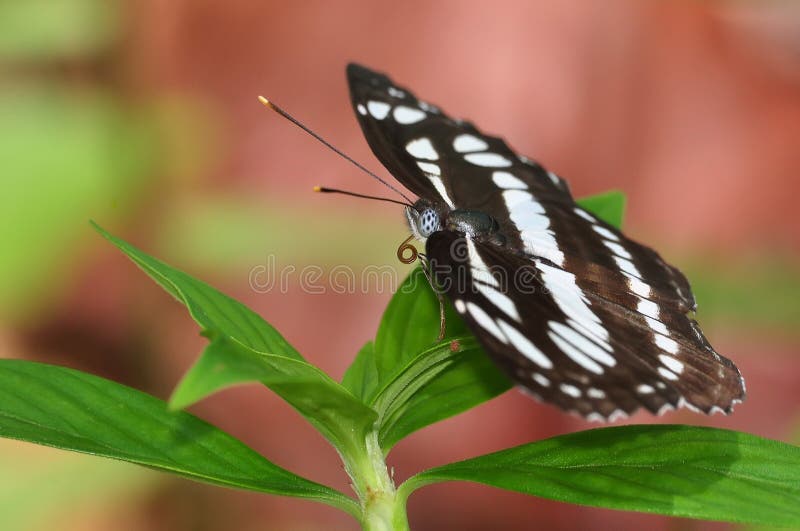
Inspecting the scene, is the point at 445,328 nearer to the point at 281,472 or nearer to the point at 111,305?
the point at 281,472

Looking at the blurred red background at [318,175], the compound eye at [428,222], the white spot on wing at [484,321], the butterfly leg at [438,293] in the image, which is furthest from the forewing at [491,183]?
the blurred red background at [318,175]

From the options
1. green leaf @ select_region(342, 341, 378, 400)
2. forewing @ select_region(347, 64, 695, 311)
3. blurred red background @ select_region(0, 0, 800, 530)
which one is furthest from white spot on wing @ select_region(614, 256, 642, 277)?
blurred red background @ select_region(0, 0, 800, 530)

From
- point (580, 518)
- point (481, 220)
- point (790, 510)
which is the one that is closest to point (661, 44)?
point (580, 518)

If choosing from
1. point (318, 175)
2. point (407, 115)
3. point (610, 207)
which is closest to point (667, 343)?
point (610, 207)

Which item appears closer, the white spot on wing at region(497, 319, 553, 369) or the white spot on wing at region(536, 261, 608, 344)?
the white spot on wing at region(497, 319, 553, 369)

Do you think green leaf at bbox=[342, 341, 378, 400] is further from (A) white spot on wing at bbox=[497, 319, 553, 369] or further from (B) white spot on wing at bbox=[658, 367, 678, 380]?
(B) white spot on wing at bbox=[658, 367, 678, 380]

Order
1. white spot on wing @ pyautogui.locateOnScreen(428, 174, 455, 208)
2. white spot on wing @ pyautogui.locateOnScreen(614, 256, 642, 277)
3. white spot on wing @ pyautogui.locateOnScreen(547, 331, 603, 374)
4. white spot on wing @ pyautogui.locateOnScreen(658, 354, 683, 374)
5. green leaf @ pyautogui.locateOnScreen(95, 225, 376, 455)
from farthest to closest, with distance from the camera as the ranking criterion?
white spot on wing @ pyautogui.locateOnScreen(428, 174, 455, 208) → white spot on wing @ pyautogui.locateOnScreen(614, 256, 642, 277) → white spot on wing @ pyautogui.locateOnScreen(658, 354, 683, 374) → white spot on wing @ pyautogui.locateOnScreen(547, 331, 603, 374) → green leaf @ pyautogui.locateOnScreen(95, 225, 376, 455)
